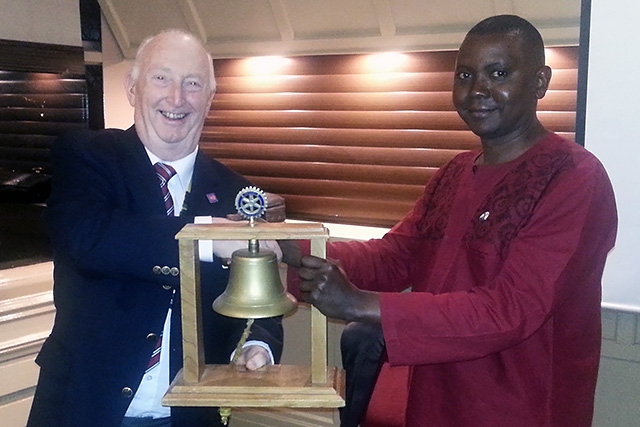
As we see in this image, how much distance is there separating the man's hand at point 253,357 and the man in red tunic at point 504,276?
0.18m

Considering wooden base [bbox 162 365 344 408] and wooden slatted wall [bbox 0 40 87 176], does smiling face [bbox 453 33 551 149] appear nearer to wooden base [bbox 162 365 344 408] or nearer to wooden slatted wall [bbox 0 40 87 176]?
wooden base [bbox 162 365 344 408]

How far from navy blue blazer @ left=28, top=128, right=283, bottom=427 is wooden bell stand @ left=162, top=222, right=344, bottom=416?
0.09m

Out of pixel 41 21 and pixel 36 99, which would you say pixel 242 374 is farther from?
pixel 41 21

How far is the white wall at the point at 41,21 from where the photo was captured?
232 centimetres

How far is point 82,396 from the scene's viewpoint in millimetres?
1214

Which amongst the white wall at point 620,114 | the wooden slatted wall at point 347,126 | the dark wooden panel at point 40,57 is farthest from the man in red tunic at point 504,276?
the dark wooden panel at point 40,57

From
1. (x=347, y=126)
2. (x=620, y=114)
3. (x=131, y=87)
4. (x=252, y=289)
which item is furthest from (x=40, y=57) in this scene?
(x=620, y=114)

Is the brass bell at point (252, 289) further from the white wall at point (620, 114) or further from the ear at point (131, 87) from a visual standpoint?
the white wall at point (620, 114)

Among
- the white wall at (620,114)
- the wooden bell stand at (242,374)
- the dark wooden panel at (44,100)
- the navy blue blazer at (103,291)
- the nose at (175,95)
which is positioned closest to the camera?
the wooden bell stand at (242,374)

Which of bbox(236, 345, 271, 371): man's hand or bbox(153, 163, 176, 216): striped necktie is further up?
bbox(153, 163, 176, 216): striped necktie

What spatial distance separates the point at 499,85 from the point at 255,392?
695 mm

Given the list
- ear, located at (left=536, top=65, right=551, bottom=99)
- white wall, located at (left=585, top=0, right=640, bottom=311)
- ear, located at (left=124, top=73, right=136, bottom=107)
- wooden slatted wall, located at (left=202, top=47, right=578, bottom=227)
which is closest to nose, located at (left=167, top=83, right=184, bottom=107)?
ear, located at (left=124, top=73, right=136, bottom=107)

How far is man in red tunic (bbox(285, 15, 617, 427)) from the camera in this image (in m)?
1.04

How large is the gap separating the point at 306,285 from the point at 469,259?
0.34m
